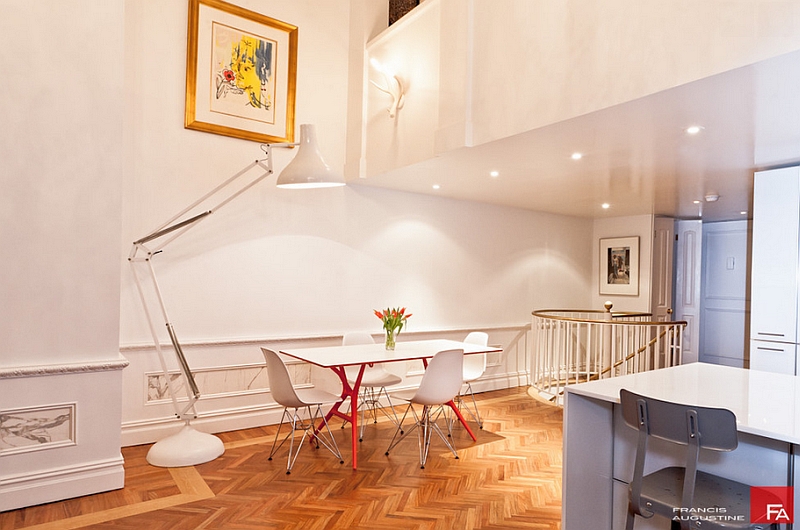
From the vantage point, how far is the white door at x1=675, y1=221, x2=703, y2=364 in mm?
7605

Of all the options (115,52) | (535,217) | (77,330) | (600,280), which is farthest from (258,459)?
(600,280)

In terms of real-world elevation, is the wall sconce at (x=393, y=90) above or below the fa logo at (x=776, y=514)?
above

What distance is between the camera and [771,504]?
1.87m

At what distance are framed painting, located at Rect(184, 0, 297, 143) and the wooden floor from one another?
2.79 metres

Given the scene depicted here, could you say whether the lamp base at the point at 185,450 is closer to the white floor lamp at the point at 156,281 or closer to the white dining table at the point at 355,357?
the white floor lamp at the point at 156,281

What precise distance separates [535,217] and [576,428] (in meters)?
5.15

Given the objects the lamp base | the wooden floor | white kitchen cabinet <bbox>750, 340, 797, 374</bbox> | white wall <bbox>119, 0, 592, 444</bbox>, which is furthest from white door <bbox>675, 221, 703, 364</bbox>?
the lamp base

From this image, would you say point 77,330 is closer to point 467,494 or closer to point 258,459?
point 258,459

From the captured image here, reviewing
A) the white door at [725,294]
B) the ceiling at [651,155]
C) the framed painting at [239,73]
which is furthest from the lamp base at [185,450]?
the white door at [725,294]

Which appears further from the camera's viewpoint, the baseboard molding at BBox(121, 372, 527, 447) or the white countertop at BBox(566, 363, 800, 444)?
the baseboard molding at BBox(121, 372, 527, 447)

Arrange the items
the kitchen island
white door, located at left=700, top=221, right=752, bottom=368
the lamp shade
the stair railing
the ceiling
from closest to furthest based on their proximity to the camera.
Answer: the kitchen island
the ceiling
the lamp shade
the stair railing
white door, located at left=700, top=221, right=752, bottom=368

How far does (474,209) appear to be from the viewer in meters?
6.50

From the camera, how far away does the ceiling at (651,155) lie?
110 inches

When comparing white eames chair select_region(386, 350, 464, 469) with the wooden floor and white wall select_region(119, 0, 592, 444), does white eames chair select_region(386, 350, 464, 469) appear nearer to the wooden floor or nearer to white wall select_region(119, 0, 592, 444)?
the wooden floor
